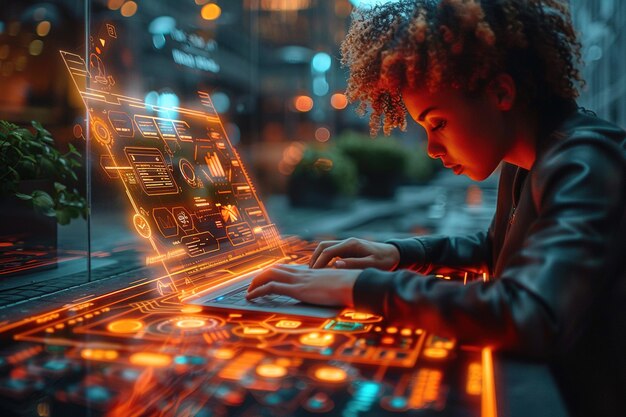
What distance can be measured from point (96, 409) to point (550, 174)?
2.08ft

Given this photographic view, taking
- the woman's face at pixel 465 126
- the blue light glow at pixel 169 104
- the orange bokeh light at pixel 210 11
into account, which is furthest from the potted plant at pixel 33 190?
the orange bokeh light at pixel 210 11

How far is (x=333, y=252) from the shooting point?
1062mm

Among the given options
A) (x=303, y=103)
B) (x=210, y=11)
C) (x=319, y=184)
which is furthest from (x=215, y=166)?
(x=303, y=103)

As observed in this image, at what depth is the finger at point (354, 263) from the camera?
1002mm

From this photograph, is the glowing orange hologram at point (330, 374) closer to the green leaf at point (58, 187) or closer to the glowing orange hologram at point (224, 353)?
the glowing orange hologram at point (224, 353)

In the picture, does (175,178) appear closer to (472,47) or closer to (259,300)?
(259,300)

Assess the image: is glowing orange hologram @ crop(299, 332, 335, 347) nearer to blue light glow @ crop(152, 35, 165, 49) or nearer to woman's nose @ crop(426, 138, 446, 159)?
woman's nose @ crop(426, 138, 446, 159)

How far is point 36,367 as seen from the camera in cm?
64

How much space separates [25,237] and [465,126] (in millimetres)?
968

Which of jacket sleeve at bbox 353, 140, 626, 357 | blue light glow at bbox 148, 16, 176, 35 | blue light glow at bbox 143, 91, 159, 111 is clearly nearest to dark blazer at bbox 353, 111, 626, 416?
jacket sleeve at bbox 353, 140, 626, 357

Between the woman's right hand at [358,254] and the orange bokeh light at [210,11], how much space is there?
7.87 feet

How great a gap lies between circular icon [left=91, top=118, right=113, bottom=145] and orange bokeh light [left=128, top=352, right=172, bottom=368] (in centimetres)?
52

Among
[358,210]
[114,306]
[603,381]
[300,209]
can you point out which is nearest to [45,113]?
[114,306]

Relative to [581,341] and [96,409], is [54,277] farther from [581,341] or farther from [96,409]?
[581,341]
